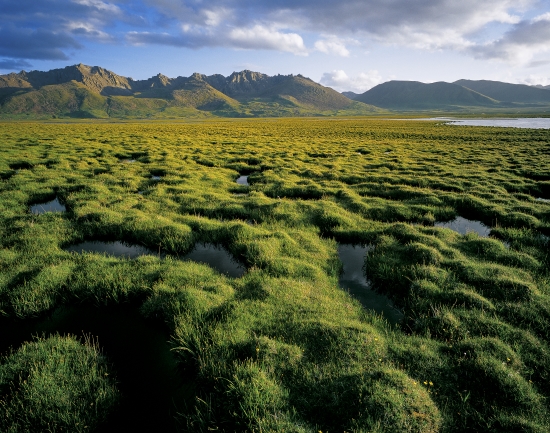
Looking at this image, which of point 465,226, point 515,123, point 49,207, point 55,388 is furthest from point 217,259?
point 515,123

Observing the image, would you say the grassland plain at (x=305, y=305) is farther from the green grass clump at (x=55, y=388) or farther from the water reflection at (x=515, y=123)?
the water reflection at (x=515, y=123)

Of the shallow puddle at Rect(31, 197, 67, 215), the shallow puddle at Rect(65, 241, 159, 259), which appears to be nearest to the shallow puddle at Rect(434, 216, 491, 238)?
the shallow puddle at Rect(65, 241, 159, 259)

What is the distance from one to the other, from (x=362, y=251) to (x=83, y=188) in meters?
16.3

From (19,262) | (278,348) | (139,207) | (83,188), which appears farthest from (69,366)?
(83,188)

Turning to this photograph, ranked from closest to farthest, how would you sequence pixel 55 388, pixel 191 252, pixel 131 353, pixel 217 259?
pixel 55 388 → pixel 131 353 → pixel 217 259 → pixel 191 252

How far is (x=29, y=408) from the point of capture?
14.0ft

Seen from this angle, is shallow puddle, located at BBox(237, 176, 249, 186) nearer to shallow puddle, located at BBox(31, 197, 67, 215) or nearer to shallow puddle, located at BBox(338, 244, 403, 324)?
shallow puddle, located at BBox(31, 197, 67, 215)

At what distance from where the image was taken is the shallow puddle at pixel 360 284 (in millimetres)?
7439

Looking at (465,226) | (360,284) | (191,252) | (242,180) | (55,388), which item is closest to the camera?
(55,388)

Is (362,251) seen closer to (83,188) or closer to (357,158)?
(83,188)

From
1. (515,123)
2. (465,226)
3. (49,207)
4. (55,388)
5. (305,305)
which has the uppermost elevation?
(515,123)

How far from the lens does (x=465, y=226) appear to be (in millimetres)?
13328

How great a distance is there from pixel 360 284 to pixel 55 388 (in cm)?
739

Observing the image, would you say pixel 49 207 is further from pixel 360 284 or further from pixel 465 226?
pixel 465 226
